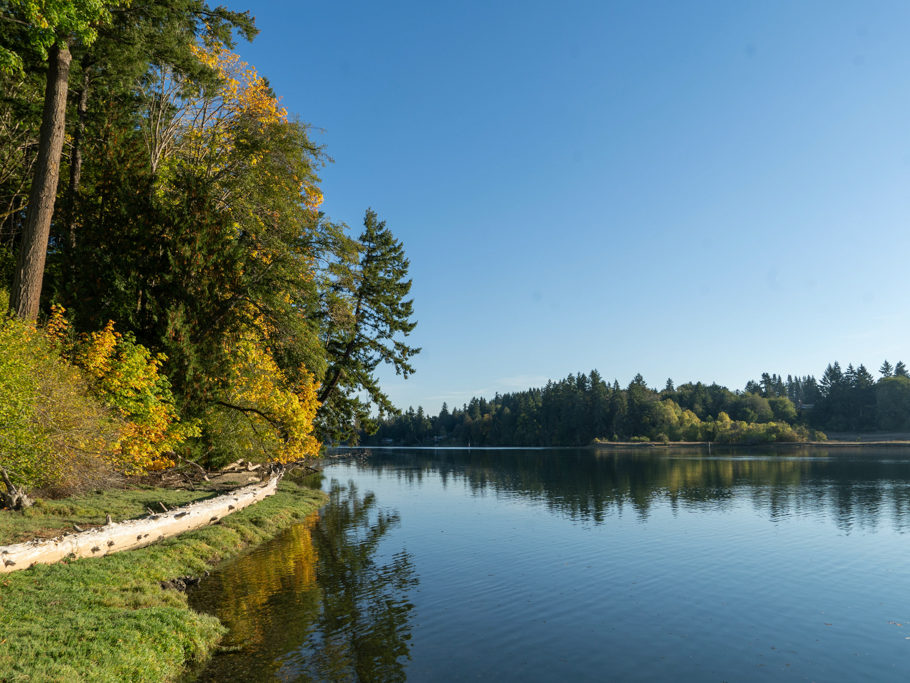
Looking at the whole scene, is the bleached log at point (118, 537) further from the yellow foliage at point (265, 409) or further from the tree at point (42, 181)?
the tree at point (42, 181)

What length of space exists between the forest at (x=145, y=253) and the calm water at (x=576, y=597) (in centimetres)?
650

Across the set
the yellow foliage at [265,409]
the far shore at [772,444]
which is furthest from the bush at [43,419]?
the far shore at [772,444]

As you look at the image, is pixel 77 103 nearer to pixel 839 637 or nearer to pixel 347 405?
pixel 347 405

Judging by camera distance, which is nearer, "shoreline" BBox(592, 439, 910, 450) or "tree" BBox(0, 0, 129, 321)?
"tree" BBox(0, 0, 129, 321)

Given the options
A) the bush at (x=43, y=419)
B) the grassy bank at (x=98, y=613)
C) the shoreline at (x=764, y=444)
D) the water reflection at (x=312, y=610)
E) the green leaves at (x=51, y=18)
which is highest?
the green leaves at (x=51, y=18)

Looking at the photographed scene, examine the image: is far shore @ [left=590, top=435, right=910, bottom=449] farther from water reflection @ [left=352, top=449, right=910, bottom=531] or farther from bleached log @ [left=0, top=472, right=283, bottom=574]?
bleached log @ [left=0, top=472, right=283, bottom=574]

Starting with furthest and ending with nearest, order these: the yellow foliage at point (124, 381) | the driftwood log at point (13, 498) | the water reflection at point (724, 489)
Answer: the water reflection at point (724, 489), the yellow foliage at point (124, 381), the driftwood log at point (13, 498)

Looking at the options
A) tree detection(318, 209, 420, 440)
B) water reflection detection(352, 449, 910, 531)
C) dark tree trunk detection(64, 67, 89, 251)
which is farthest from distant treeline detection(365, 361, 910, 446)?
dark tree trunk detection(64, 67, 89, 251)

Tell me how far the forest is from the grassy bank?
2615 millimetres

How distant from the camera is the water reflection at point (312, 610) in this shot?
12.0m

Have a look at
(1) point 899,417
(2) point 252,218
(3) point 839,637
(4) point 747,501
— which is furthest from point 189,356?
(1) point 899,417

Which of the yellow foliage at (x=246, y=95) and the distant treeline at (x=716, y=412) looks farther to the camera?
the distant treeline at (x=716, y=412)

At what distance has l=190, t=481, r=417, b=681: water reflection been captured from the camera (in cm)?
1197

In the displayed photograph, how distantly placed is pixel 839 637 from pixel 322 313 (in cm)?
3032
